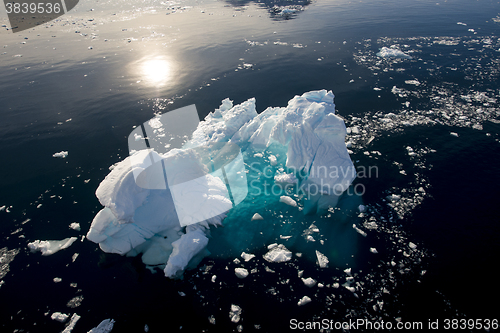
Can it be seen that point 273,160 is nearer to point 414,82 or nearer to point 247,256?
point 247,256

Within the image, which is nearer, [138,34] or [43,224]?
[43,224]

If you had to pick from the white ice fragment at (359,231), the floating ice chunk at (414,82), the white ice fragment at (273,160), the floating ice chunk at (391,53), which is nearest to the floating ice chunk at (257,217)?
the white ice fragment at (273,160)

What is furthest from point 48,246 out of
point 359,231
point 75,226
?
point 359,231

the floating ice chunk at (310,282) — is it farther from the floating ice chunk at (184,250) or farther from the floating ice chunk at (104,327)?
the floating ice chunk at (104,327)

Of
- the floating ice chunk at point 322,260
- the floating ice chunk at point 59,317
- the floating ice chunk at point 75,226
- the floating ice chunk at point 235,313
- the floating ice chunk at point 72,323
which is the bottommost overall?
the floating ice chunk at point 235,313

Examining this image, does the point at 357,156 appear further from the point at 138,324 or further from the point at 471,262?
the point at 138,324

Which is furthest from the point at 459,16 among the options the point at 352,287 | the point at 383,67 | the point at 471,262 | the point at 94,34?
the point at 94,34

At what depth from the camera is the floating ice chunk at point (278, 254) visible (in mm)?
6027

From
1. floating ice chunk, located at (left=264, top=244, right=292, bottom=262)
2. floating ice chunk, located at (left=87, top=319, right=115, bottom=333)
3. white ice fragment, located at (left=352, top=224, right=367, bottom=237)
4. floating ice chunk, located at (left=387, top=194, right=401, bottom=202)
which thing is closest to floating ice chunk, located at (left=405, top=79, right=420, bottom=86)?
floating ice chunk, located at (left=387, top=194, right=401, bottom=202)

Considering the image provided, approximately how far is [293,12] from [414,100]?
81.0 ft

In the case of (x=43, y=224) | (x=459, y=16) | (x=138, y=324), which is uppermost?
(x=459, y=16)

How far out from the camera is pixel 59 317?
17.0ft

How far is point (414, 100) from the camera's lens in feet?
39.8

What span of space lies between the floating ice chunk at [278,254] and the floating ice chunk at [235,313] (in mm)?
1381
